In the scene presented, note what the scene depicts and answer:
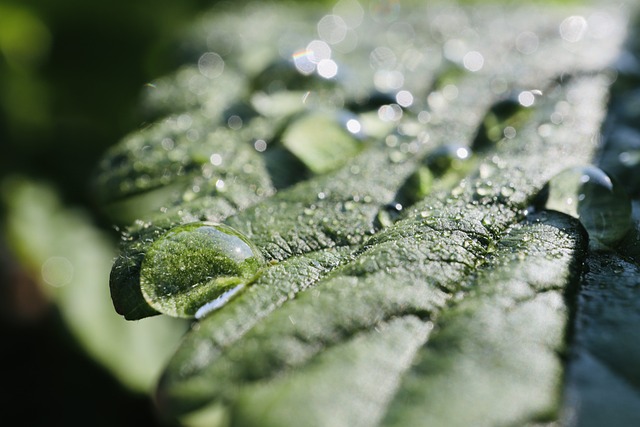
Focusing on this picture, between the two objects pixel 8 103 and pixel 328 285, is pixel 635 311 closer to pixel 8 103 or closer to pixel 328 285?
pixel 328 285

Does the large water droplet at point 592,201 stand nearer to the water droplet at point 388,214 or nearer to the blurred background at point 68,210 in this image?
the water droplet at point 388,214

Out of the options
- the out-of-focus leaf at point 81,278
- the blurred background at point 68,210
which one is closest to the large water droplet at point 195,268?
the blurred background at point 68,210

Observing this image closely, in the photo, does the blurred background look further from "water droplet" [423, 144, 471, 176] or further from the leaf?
"water droplet" [423, 144, 471, 176]


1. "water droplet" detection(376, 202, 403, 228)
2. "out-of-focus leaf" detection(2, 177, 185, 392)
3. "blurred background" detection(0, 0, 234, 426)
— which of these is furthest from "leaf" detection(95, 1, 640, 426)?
"out-of-focus leaf" detection(2, 177, 185, 392)

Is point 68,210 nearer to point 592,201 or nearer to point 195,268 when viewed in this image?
point 195,268

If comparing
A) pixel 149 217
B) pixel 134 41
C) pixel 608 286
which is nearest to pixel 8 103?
pixel 134 41

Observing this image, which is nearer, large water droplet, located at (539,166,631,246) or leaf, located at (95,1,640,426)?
leaf, located at (95,1,640,426)

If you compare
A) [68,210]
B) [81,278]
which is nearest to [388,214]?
[81,278]
